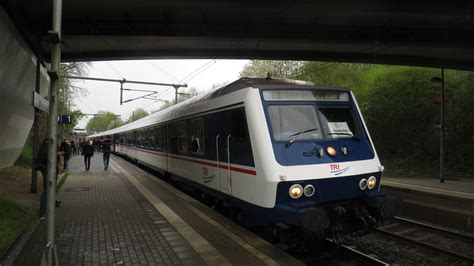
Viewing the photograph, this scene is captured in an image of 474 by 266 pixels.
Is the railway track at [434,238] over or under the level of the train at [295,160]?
under

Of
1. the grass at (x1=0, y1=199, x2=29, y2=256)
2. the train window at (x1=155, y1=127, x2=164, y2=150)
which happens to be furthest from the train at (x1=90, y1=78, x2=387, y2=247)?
the train window at (x1=155, y1=127, x2=164, y2=150)

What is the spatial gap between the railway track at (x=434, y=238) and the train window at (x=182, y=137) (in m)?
5.15

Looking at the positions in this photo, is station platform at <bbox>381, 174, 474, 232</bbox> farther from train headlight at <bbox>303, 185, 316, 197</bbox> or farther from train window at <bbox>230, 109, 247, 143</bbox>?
train window at <bbox>230, 109, 247, 143</bbox>

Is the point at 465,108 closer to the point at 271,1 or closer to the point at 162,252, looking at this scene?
the point at 271,1

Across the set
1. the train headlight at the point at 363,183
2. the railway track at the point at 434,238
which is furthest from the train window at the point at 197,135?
the railway track at the point at 434,238

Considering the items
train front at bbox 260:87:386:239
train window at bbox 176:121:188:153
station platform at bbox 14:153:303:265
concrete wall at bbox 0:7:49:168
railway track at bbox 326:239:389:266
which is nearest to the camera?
station platform at bbox 14:153:303:265

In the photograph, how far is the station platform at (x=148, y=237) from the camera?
5445 millimetres

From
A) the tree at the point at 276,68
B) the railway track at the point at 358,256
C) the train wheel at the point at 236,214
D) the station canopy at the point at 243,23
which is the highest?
the tree at the point at 276,68

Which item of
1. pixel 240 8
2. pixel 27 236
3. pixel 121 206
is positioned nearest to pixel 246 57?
pixel 240 8

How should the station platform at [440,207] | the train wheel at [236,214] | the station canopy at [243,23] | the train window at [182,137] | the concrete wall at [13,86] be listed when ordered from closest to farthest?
the train wheel at [236,214], the concrete wall at [13,86], the station platform at [440,207], the station canopy at [243,23], the train window at [182,137]

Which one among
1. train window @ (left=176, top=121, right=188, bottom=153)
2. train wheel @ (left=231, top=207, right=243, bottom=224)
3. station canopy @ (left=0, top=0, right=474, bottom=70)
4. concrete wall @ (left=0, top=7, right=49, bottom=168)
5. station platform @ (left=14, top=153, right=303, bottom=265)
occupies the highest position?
station canopy @ (left=0, top=0, right=474, bottom=70)

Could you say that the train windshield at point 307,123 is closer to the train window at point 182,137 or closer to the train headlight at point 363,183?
the train headlight at point 363,183

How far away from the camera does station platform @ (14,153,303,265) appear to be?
5.45 meters

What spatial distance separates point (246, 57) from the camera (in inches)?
627
